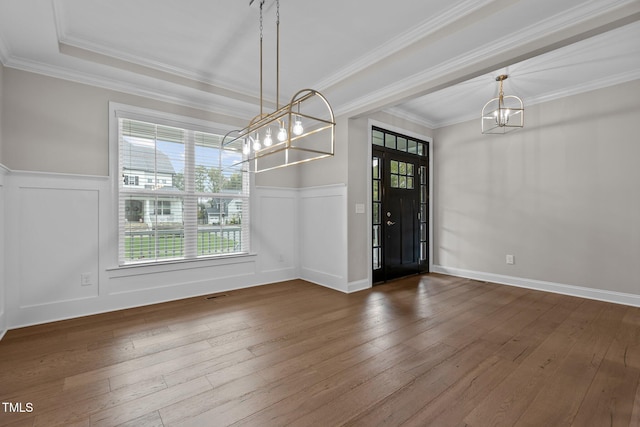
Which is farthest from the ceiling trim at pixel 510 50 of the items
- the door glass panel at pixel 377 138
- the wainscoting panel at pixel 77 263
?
the wainscoting panel at pixel 77 263

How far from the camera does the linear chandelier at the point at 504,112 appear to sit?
385 cm

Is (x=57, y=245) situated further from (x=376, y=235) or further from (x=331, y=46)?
(x=376, y=235)

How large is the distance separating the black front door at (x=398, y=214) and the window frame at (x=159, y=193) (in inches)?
80.6

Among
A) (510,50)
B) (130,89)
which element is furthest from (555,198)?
(130,89)

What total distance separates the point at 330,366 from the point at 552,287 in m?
3.81

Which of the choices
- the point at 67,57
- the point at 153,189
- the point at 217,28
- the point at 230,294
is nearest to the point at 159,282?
the point at 230,294

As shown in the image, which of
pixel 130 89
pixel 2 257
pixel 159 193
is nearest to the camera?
pixel 2 257

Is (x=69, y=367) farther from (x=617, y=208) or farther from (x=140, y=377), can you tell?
(x=617, y=208)

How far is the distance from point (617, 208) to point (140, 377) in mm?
5464

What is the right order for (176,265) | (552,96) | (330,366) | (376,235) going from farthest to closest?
(376,235) < (552,96) < (176,265) < (330,366)

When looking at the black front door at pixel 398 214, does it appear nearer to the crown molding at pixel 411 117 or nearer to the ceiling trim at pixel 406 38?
the crown molding at pixel 411 117

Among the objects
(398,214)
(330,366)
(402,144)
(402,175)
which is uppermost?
(402,144)

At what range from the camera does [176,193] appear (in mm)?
3875

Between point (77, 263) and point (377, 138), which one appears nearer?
point (77, 263)
